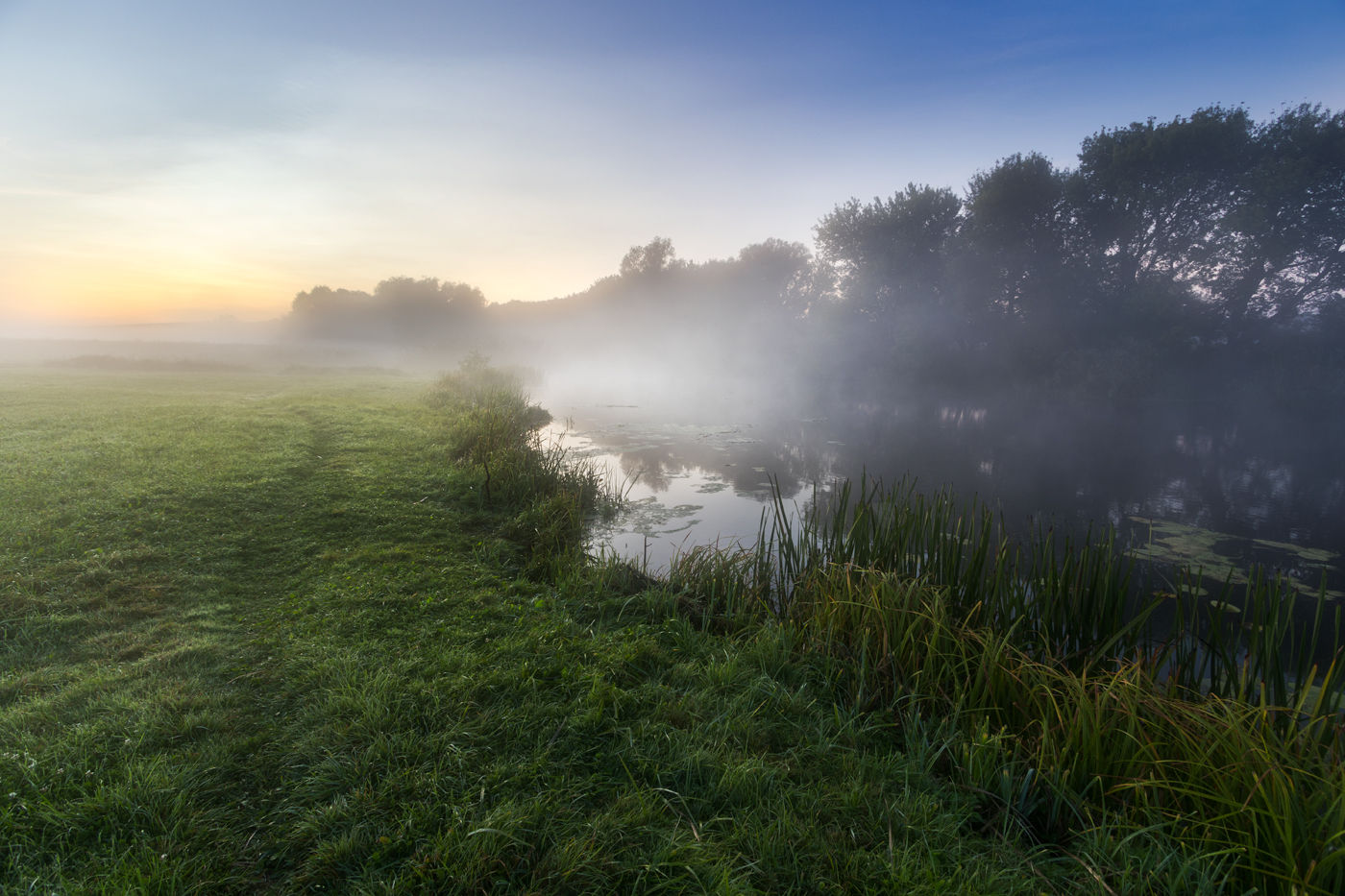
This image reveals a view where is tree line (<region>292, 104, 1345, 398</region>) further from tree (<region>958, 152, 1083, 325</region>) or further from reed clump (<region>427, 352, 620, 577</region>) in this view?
reed clump (<region>427, 352, 620, 577</region>)

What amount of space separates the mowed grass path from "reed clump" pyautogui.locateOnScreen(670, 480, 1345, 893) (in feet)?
1.28

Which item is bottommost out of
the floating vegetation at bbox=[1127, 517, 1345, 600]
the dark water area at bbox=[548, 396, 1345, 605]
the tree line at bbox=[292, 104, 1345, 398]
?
the floating vegetation at bbox=[1127, 517, 1345, 600]

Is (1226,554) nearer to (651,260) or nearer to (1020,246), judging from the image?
(1020,246)

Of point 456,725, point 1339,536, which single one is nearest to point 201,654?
point 456,725

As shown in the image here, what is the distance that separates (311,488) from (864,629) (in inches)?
298

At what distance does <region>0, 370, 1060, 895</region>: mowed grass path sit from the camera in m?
2.27

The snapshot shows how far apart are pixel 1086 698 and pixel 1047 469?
13.0m

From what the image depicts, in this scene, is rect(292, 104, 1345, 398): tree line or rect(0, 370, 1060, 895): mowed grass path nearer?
rect(0, 370, 1060, 895): mowed grass path

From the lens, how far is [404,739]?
290 cm

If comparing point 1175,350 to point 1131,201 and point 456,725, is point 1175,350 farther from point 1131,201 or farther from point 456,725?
point 456,725

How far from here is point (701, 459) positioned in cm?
1459

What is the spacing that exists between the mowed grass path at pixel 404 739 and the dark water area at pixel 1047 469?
2.32m

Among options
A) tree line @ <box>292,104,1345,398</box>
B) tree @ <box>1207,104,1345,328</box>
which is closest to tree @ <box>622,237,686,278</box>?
tree line @ <box>292,104,1345,398</box>

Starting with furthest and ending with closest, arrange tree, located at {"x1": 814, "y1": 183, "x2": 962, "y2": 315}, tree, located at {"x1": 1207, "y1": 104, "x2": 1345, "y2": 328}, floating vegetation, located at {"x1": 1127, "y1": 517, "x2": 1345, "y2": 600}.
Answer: tree, located at {"x1": 814, "y1": 183, "x2": 962, "y2": 315} → tree, located at {"x1": 1207, "y1": 104, "x2": 1345, "y2": 328} → floating vegetation, located at {"x1": 1127, "y1": 517, "x2": 1345, "y2": 600}
